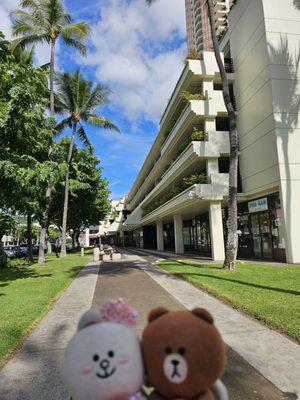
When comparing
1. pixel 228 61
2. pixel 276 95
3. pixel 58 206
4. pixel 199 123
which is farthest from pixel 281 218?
pixel 58 206

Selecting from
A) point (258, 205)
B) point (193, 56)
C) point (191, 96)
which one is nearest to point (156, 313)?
point (258, 205)

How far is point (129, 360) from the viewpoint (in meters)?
2.10

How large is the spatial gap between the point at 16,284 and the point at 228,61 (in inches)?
673

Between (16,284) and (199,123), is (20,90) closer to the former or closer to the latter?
(16,284)

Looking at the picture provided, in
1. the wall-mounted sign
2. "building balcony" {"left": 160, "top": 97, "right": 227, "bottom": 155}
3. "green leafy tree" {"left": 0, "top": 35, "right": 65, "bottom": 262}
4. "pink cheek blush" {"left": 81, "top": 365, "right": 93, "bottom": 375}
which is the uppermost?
"building balcony" {"left": 160, "top": 97, "right": 227, "bottom": 155}

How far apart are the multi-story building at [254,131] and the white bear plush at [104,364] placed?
597 inches

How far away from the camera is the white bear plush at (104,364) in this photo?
206 cm

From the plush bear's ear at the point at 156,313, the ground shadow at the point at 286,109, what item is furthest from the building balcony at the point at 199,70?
the plush bear's ear at the point at 156,313

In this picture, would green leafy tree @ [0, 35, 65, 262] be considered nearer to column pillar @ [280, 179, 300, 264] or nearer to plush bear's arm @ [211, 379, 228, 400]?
column pillar @ [280, 179, 300, 264]

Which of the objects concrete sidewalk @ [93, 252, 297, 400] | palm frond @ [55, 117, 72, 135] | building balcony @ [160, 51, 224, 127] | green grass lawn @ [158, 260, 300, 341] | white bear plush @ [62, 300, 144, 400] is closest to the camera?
white bear plush @ [62, 300, 144, 400]

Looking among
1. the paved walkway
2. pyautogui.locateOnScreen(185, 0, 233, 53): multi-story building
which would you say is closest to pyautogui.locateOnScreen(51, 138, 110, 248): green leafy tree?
the paved walkway

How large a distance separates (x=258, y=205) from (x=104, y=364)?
17.8m

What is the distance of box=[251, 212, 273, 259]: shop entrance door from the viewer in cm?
1820

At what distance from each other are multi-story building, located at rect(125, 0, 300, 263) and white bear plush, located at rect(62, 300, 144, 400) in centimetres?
1517
